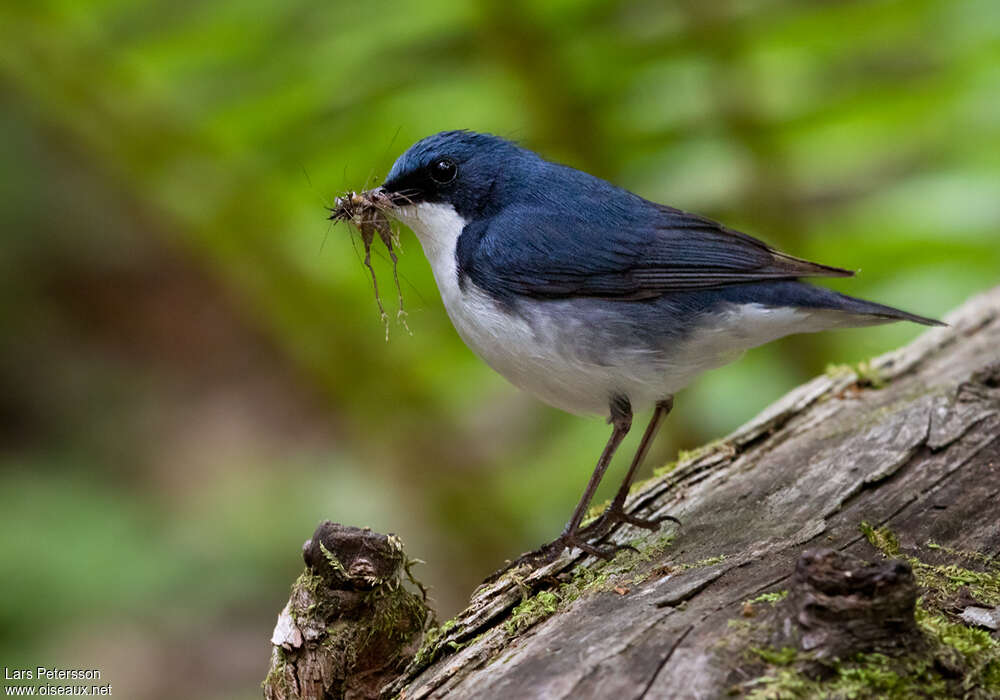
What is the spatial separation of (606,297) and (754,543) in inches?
37.5

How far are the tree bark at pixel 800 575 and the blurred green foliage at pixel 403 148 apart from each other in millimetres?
974

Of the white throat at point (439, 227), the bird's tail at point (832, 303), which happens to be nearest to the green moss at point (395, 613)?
the white throat at point (439, 227)

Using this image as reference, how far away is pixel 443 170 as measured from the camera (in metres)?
3.62

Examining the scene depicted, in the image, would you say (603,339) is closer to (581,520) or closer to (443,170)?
(581,520)

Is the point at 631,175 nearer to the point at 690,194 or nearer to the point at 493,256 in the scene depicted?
the point at 690,194

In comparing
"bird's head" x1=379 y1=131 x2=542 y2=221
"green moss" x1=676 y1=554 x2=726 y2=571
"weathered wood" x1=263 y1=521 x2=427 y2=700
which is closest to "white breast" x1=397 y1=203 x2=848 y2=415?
"bird's head" x1=379 y1=131 x2=542 y2=221

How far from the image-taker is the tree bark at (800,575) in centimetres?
216

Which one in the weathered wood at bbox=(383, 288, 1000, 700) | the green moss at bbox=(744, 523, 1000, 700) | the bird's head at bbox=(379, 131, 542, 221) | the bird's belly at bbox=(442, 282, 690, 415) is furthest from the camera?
the bird's head at bbox=(379, 131, 542, 221)

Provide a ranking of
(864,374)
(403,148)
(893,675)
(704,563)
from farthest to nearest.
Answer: (403,148) → (864,374) → (704,563) → (893,675)

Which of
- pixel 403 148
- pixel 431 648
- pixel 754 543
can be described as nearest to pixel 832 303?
pixel 754 543

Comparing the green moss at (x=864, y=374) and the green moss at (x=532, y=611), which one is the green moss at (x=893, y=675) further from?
the green moss at (x=864, y=374)

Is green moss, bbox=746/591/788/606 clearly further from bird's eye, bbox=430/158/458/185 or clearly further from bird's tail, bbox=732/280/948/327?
bird's eye, bbox=430/158/458/185

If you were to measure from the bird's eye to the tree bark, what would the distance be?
4.47 feet

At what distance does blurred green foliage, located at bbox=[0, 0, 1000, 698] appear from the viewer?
4.64 m
